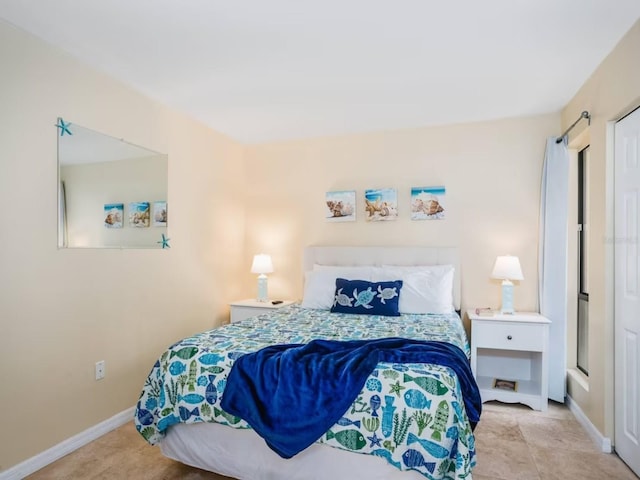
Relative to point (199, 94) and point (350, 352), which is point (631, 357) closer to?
point (350, 352)

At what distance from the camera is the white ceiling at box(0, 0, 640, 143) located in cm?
196

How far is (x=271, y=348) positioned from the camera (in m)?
2.03

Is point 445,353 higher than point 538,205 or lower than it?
lower

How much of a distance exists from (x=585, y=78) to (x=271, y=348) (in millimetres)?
2853

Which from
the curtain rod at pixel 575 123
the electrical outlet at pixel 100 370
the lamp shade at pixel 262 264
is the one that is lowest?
the electrical outlet at pixel 100 370

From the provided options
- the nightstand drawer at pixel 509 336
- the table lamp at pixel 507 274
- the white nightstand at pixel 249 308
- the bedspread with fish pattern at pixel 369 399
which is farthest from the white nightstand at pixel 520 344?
the white nightstand at pixel 249 308

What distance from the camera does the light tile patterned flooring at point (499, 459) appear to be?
2.12 metres

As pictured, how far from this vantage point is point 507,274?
10.4 feet

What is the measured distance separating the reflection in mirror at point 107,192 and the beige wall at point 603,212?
3.22 meters

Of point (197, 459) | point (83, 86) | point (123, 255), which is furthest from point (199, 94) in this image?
point (197, 459)

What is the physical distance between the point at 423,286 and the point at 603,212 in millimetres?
1349

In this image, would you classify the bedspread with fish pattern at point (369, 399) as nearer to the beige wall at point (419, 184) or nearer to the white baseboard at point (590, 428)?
the white baseboard at point (590, 428)

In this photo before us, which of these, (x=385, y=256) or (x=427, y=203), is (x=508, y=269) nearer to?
(x=427, y=203)

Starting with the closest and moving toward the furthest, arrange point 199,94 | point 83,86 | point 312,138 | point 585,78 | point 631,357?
point 631,357 < point 83,86 < point 585,78 < point 199,94 < point 312,138
